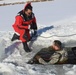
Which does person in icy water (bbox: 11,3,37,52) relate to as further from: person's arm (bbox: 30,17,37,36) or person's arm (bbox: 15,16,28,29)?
person's arm (bbox: 30,17,37,36)

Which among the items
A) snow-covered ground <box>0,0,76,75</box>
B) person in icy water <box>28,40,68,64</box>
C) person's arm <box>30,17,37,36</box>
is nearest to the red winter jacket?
person's arm <box>30,17,37,36</box>

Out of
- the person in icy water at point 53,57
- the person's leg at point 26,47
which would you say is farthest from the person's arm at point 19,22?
the person in icy water at point 53,57

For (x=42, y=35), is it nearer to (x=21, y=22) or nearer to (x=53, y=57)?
(x=21, y=22)

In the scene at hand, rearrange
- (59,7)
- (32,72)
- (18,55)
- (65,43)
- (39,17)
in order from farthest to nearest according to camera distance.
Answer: (59,7) < (39,17) < (65,43) < (18,55) < (32,72)

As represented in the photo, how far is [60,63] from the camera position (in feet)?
26.9

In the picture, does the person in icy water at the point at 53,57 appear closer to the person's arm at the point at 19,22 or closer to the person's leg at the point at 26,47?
the person's leg at the point at 26,47

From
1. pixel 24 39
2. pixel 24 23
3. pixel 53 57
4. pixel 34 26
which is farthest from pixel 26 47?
pixel 53 57

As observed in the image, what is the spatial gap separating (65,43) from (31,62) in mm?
1693

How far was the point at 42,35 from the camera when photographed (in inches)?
402

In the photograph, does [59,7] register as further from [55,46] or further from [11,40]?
[55,46]

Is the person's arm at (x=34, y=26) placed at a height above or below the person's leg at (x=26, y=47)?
above

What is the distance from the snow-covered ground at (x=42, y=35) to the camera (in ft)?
25.7

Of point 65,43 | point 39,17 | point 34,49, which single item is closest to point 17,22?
point 34,49

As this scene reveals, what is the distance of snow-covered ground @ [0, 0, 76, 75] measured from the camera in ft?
25.7
